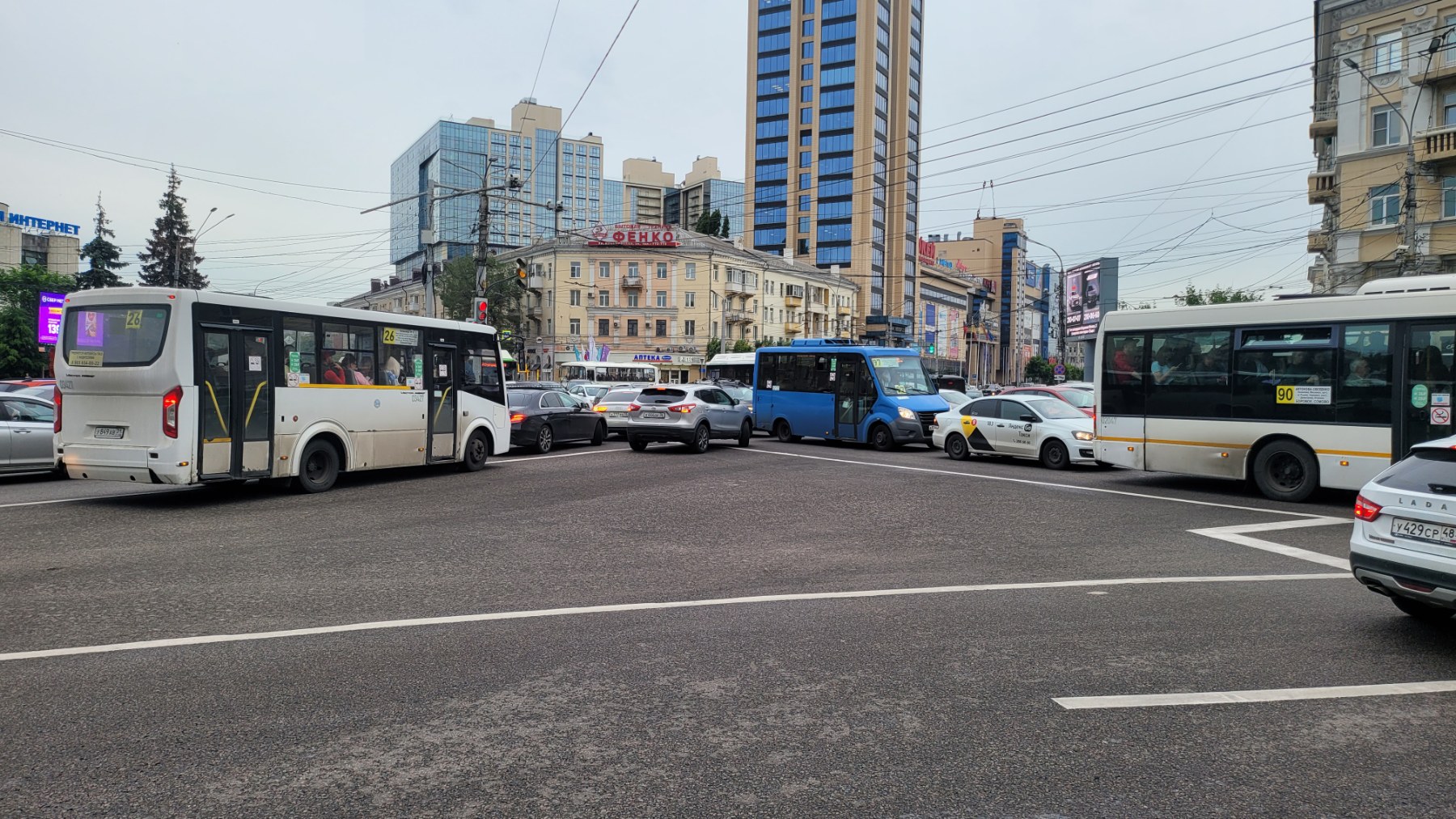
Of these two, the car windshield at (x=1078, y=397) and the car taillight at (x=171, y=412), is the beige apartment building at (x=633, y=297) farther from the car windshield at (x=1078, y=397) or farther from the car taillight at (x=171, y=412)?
the car taillight at (x=171, y=412)

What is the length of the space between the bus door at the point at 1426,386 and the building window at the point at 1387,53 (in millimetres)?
29212

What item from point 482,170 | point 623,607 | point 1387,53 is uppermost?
point 482,170

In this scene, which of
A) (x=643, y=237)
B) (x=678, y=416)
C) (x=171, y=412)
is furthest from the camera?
(x=643, y=237)

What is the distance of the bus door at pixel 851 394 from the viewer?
2345 cm

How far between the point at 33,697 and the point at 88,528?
6540 mm

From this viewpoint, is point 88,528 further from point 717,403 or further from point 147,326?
point 717,403

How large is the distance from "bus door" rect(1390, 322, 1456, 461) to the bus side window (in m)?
3.56

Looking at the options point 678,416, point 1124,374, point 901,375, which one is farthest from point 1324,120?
point 678,416

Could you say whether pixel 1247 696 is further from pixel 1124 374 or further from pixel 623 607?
pixel 1124 374

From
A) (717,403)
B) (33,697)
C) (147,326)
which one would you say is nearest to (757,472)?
(717,403)

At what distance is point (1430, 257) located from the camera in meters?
32.4

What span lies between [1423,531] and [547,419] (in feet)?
58.9

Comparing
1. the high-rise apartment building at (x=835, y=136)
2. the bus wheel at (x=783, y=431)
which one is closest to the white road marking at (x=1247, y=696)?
the bus wheel at (x=783, y=431)

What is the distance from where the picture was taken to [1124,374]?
15.2 meters
